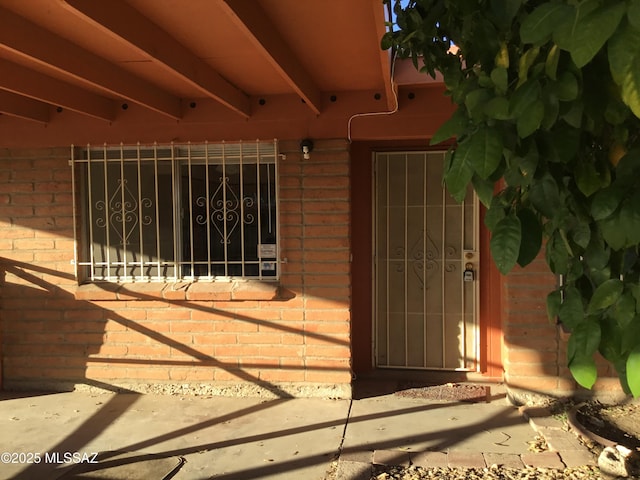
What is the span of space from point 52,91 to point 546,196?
3.89 meters

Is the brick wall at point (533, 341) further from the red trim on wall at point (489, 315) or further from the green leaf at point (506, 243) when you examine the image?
the green leaf at point (506, 243)

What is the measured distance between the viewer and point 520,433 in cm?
391

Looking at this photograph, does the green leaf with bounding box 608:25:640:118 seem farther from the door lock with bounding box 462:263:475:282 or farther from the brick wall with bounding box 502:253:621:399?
the door lock with bounding box 462:263:475:282

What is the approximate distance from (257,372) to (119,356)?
51.4 inches

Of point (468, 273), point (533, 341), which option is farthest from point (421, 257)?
point (533, 341)

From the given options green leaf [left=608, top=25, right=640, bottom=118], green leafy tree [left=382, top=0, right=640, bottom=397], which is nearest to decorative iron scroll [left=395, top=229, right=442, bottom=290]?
green leafy tree [left=382, top=0, right=640, bottom=397]

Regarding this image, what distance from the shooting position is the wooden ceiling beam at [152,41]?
2576mm

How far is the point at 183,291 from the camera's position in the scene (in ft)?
15.3

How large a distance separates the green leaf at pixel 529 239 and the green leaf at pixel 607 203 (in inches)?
4.4

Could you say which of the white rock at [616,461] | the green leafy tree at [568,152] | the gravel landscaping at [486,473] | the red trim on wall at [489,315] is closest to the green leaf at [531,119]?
the green leafy tree at [568,152]

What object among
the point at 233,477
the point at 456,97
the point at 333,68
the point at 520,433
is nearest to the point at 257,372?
the point at 233,477

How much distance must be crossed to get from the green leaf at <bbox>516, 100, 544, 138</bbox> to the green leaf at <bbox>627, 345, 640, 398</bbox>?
1.47ft

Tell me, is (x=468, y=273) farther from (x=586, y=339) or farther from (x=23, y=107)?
(x=23, y=107)

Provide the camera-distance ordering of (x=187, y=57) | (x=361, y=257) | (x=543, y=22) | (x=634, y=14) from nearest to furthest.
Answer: (x=634, y=14) < (x=543, y=22) < (x=187, y=57) < (x=361, y=257)
